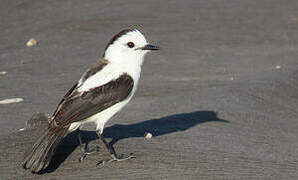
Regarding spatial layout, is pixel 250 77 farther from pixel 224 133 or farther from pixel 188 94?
pixel 224 133

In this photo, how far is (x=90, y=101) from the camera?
6664mm

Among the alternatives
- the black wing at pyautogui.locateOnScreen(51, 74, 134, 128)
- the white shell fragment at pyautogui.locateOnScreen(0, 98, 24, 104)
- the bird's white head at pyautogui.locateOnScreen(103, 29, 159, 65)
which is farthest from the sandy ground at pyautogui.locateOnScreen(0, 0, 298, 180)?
the bird's white head at pyautogui.locateOnScreen(103, 29, 159, 65)

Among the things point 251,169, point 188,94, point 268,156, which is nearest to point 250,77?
point 188,94

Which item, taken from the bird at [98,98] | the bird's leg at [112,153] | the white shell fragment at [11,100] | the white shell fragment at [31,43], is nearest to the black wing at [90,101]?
the bird at [98,98]

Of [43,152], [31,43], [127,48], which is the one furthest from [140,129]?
[31,43]

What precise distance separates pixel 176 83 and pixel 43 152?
436cm

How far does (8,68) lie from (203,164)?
571 centimetres

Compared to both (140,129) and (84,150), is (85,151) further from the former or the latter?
(140,129)

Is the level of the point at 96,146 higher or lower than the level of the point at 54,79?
higher

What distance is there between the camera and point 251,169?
6395 millimetres

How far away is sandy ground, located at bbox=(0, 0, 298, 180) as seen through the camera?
6.58m

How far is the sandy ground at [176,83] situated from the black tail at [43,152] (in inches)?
4.9

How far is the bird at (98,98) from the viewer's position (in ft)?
20.8

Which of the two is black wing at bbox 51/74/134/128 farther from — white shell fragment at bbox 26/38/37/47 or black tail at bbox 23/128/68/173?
white shell fragment at bbox 26/38/37/47
